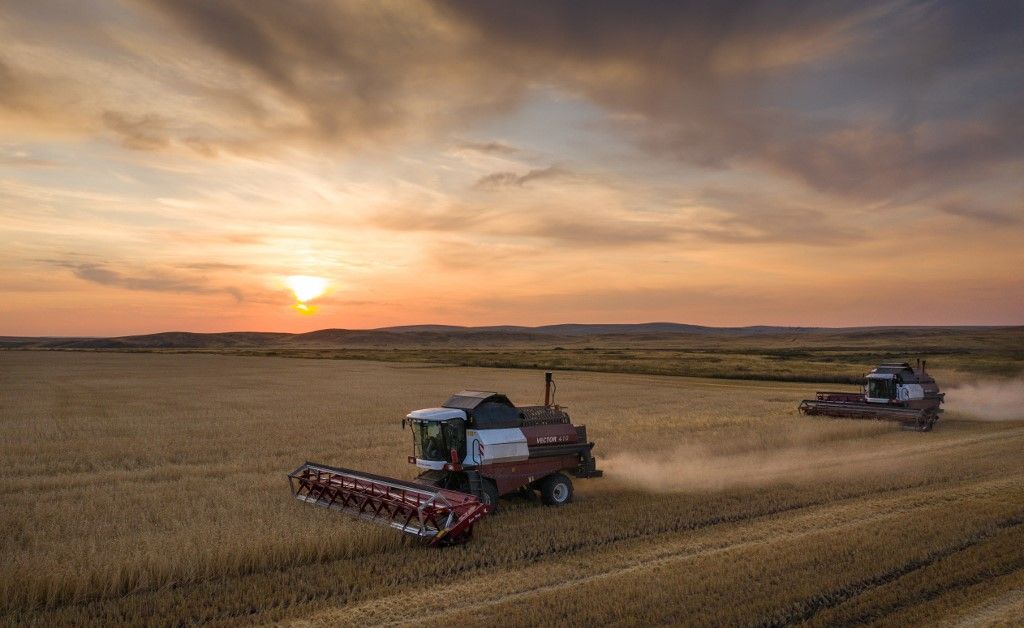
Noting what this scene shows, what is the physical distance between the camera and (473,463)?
597 inches

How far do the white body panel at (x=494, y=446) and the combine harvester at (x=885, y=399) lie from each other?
857 inches

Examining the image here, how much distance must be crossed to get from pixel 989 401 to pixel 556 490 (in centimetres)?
3522

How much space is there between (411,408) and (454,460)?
2050 cm

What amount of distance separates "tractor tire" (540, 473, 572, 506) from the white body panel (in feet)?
3.02

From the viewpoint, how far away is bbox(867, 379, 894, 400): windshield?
33.5m

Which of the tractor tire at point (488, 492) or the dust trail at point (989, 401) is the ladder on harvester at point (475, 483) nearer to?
the tractor tire at point (488, 492)

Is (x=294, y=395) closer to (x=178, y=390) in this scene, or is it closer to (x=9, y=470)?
(x=178, y=390)

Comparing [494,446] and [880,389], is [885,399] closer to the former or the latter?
[880,389]

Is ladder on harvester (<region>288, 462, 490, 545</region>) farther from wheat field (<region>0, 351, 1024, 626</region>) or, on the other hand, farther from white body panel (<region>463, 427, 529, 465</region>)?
white body panel (<region>463, 427, 529, 465</region>)

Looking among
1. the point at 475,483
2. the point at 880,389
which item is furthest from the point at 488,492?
the point at 880,389

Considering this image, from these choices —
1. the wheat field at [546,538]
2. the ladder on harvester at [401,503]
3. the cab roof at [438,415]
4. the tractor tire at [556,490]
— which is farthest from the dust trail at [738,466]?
the ladder on harvester at [401,503]

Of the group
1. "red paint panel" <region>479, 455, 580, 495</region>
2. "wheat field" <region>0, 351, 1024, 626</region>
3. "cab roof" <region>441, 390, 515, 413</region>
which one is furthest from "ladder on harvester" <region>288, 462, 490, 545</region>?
"cab roof" <region>441, 390, 515, 413</region>

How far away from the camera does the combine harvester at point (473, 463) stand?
1405cm

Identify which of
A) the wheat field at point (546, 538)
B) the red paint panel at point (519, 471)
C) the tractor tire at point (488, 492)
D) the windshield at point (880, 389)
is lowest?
the wheat field at point (546, 538)
